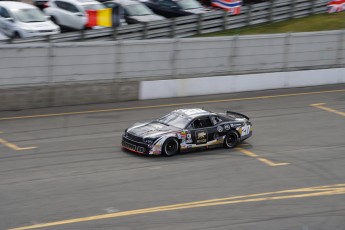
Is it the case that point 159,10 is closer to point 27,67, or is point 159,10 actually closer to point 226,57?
point 226,57

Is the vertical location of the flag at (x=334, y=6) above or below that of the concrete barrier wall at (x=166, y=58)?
above

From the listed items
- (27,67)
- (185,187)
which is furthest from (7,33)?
(185,187)

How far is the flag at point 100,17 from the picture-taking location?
30844 mm

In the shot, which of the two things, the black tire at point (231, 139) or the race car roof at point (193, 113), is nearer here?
the race car roof at point (193, 113)

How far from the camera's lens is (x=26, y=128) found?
19.4m

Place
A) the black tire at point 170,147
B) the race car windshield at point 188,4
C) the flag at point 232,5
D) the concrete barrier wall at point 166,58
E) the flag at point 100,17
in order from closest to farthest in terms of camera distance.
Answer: the black tire at point 170,147, the concrete barrier wall at point 166,58, the flag at point 100,17, the flag at point 232,5, the race car windshield at point 188,4

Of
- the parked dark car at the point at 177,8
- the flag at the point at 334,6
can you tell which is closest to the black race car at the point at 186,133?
the parked dark car at the point at 177,8

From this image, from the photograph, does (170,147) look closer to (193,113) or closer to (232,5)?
(193,113)

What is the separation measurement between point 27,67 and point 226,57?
7659 millimetres

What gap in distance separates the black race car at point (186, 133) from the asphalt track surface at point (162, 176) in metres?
0.26

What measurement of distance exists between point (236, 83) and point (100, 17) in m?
8.87

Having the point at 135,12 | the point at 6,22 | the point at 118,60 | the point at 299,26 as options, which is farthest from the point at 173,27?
the point at 118,60

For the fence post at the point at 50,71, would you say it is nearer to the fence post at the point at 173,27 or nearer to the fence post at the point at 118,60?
the fence post at the point at 118,60

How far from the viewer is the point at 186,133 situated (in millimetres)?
17359
